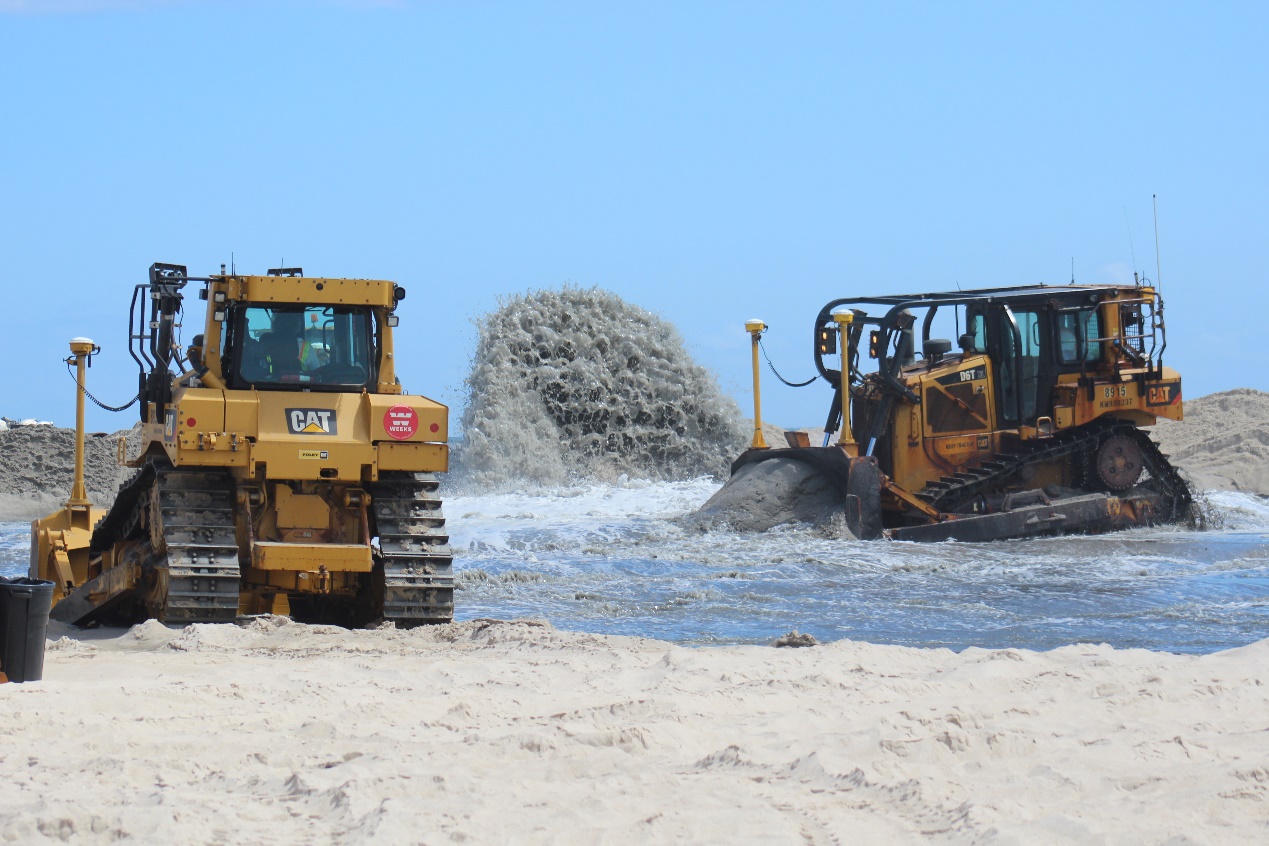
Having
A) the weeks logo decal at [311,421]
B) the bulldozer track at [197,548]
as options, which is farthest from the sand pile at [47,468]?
the weeks logo decal at [311,421]

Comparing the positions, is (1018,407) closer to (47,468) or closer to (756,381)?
(756,381)

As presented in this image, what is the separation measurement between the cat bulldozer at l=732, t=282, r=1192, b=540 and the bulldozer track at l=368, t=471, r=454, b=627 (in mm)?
8247

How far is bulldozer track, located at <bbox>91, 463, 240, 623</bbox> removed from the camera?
8820 millimetres

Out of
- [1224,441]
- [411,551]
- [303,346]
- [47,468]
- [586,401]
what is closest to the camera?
[411,551]

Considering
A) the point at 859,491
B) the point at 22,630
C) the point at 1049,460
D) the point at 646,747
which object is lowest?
the point at 646,747

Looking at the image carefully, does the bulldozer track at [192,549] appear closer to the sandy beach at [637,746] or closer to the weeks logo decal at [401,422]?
the sandy beach at [637,746]

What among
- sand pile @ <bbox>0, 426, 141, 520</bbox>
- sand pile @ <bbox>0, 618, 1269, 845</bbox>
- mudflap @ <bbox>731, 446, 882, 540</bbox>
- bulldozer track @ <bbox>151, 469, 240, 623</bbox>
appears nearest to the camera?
sand pile @ <bbox>0, 618, 1269, 845</bbox>

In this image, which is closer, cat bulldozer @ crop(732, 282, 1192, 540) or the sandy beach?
the sandy beach

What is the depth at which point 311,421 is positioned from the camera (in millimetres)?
9195

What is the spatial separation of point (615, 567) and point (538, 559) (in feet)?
3.87

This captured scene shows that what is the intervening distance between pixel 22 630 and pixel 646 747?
314 centimetres

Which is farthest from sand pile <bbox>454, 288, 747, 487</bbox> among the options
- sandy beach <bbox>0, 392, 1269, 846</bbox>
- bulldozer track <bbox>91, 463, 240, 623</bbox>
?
sandy beach <bbox>0, 392, 1269, 846</bbox>

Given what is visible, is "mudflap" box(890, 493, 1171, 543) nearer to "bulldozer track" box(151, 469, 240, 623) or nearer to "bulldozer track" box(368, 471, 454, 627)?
"bulldozer track" box(368, 471, 454, 627)

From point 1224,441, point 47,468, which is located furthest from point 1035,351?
point 47,468
